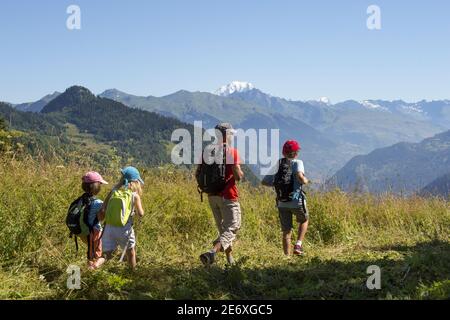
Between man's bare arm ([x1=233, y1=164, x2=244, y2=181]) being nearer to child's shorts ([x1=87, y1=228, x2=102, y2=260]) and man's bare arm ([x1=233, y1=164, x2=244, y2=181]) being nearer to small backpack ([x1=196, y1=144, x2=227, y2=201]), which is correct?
small backpack ([x1=196, y1=144, x2=227, y2=201])

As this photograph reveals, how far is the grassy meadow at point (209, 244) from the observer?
520 cm

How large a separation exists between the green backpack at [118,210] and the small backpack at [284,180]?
2.63 m

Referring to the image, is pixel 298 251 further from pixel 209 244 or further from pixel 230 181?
pixel 230 181

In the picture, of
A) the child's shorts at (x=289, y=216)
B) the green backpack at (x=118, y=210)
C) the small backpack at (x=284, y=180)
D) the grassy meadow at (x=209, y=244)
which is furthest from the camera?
the child's shorts at (x=289, y=216)

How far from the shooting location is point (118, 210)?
19.2ft

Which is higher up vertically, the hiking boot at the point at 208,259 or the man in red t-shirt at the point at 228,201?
the man in red t-shirt at the point at 228,201

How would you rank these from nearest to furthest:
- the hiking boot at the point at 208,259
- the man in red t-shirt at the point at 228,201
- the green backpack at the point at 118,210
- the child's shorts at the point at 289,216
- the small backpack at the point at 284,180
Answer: the green backpack at the point at 118,210 < the hiking boot at the point at 208,259 < the man in red t-shirt at the point at 228,201 < the small backpack at the point at 284,180 < the child's shorts at the point at 289,216

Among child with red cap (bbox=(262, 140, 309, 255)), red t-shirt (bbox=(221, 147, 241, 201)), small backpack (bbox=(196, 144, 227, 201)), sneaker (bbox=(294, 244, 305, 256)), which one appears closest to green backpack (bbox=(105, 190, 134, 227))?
small backpack (bbox=(196, 144, 227, 201))

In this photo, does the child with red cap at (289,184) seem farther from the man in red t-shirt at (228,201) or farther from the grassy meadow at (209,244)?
the man in red t-shirt at (228,201)

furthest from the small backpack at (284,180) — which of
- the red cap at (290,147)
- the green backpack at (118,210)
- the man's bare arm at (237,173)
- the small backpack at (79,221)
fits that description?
the small backpack at (79,221)

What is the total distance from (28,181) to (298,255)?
4368mm

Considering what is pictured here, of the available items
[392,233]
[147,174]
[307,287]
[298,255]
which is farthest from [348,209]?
[307,287]
